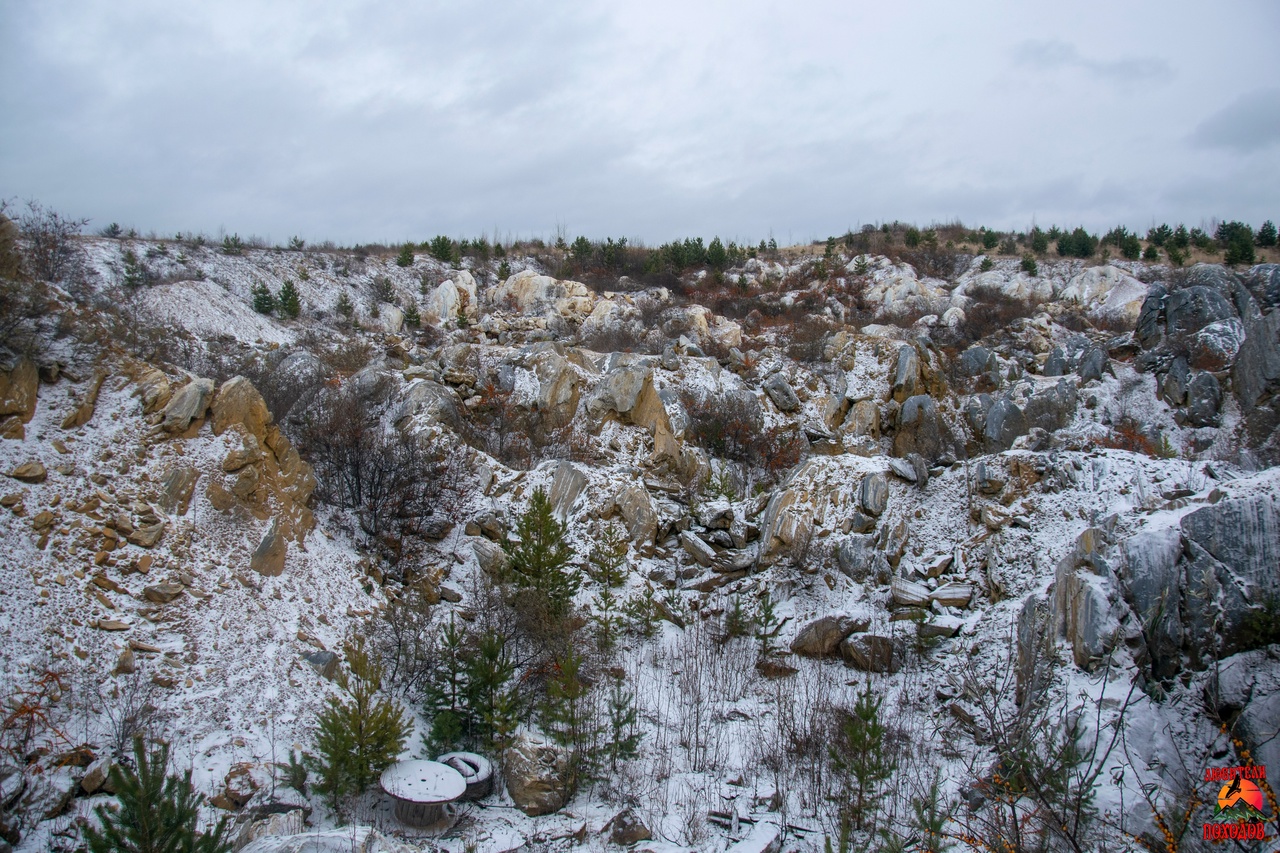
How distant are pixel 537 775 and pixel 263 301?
2098 centimetres

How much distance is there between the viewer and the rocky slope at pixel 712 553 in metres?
5.57

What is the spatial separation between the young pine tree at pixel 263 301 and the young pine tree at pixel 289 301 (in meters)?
0.31

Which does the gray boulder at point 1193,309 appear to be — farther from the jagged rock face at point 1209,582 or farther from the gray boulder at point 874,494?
the jagged rock face at point 1209,582

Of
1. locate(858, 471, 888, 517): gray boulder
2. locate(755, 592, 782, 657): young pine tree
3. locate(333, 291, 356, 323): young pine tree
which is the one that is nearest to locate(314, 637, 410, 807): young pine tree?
locate(755, 592, 782, 657): young pine tree

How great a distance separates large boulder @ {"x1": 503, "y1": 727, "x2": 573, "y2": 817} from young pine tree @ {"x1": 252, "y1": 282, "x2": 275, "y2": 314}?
2042 centimetres

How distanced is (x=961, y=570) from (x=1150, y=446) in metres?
6.42

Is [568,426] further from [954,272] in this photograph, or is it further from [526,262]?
[954,272]

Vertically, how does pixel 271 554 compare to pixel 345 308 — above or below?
below

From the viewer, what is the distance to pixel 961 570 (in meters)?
9.62

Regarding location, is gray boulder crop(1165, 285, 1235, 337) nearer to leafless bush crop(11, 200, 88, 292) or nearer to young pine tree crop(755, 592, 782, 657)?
young pine tree crop(755, 592, 782, 657)

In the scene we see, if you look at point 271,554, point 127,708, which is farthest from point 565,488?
point 127,708

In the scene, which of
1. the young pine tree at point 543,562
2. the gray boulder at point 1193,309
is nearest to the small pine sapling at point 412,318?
the young pine tree at point 543,562

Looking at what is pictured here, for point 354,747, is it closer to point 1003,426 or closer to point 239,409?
point 239,409

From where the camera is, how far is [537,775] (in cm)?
602
